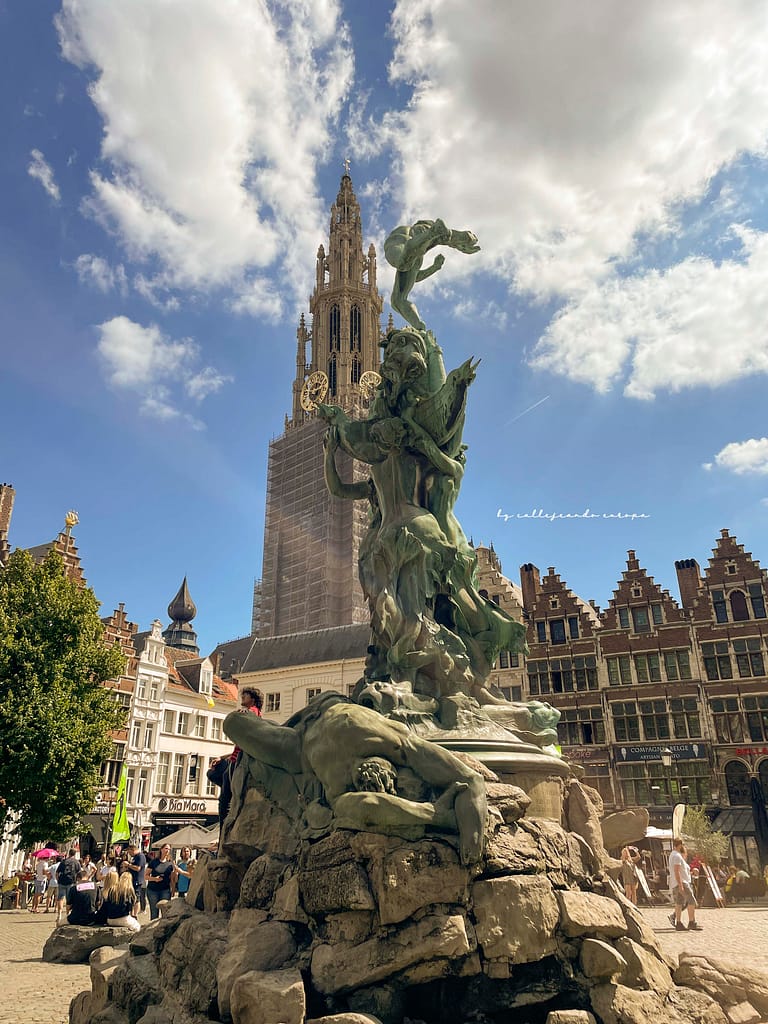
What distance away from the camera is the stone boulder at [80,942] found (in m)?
12.1

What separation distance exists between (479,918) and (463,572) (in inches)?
190

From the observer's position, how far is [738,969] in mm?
7219

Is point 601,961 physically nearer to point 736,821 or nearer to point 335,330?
point 736,821

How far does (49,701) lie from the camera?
23.7 meters

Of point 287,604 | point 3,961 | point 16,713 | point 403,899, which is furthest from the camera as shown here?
point 287,604

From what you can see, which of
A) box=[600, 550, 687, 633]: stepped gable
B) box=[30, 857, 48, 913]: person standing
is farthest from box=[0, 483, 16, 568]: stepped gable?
box=[600, 550, 687, 633]: stepped gable

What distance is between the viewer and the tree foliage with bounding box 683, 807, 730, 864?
26484 millimetres

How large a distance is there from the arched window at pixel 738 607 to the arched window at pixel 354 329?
2036 inches

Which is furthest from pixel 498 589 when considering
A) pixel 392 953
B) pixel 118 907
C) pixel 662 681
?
pixel 392 953

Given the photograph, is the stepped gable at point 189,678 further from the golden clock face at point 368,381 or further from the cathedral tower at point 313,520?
the golden clock face at point 368,381

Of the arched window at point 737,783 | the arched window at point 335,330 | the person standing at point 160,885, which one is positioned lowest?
the person standing at point 160,885

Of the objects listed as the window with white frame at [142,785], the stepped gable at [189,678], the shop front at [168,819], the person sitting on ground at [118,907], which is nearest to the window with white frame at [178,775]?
the shop front at [168,819]

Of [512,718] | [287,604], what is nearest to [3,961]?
[512,718]

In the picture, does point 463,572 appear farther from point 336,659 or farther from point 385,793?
point 336,659
